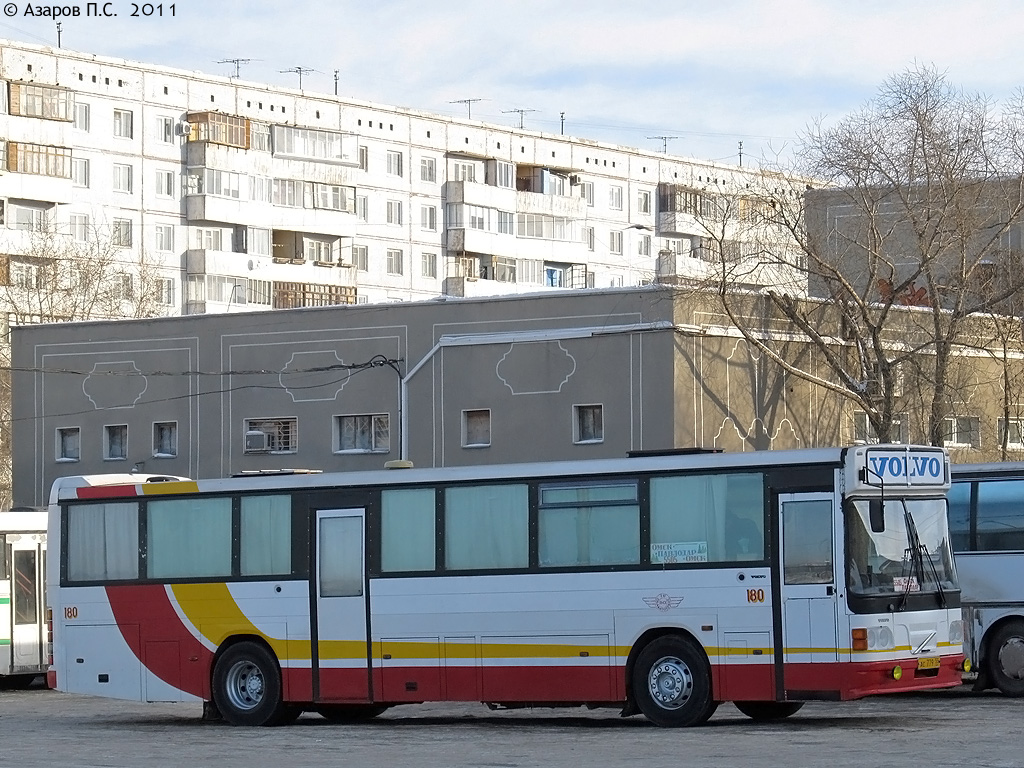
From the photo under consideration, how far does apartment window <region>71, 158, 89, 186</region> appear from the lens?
70000 mm

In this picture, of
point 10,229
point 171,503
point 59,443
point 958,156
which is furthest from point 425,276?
point 171,503

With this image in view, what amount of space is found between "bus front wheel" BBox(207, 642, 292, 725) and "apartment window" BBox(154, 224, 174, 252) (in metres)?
53.1

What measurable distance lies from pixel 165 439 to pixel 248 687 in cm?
2434

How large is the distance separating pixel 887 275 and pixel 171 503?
25807 mm

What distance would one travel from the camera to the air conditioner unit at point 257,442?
1667 inches

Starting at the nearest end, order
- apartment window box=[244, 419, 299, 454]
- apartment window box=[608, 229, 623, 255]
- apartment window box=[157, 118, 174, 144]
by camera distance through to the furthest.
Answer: apartment window box=[244, 419, 299, 454] → apartment window box=[157, 118, 174, 144] → apartment window box=[608, 229, 623, 255]

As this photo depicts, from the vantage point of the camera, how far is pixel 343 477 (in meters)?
20.0

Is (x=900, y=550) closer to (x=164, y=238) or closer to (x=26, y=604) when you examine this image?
Result: (x=26, y=604)

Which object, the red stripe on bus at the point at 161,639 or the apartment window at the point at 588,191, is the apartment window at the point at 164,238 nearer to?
the apartment window at the point at 588,191

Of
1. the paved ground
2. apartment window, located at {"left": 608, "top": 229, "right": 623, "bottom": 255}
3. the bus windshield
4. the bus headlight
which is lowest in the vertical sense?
the paved ground

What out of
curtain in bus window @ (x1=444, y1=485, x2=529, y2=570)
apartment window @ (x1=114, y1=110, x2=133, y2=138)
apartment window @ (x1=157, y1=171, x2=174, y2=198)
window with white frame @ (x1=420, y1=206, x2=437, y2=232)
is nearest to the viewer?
curtain in bus window @ (x1=444, y1=485, x2=529, y2=570)

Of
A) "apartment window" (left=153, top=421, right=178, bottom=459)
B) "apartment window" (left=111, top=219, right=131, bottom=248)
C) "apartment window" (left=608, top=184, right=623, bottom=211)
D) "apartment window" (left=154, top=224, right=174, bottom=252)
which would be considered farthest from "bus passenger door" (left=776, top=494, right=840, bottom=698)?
"apartment window" (left=608, top=184, right=623, bottom=211)

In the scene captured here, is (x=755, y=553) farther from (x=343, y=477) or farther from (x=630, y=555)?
(x=343, y=477)

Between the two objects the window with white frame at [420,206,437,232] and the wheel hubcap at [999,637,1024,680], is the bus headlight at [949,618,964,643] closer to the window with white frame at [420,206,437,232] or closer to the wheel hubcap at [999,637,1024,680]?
the wheel hubcap at [999,637,1024,680]
